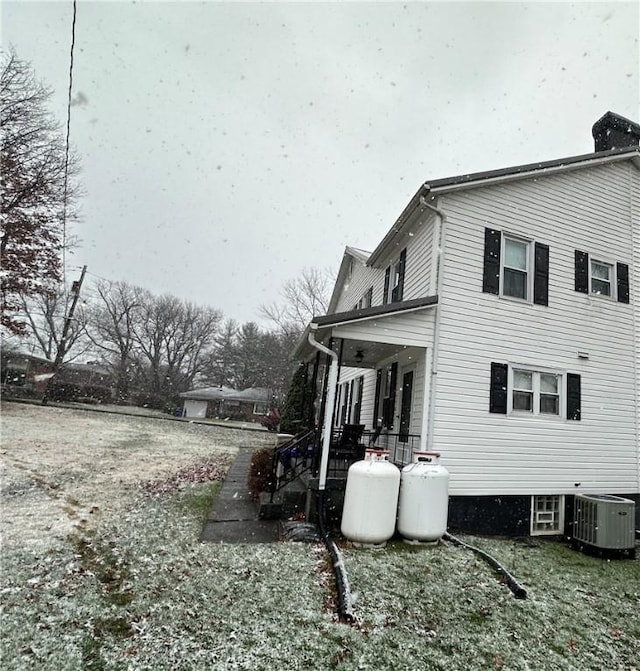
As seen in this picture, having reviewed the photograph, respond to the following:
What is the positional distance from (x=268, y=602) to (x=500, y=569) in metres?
2.98

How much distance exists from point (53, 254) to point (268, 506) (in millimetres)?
17576

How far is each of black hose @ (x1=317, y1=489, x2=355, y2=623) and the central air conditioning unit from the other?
4.44m

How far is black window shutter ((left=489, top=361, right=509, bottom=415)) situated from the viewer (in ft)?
23.8

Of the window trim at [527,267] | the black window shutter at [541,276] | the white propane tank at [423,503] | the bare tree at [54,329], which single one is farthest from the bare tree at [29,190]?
the bare tree at [54,329]

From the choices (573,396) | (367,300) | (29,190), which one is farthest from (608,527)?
(29,190)

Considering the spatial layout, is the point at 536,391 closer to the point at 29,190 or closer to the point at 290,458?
the point at 290,458

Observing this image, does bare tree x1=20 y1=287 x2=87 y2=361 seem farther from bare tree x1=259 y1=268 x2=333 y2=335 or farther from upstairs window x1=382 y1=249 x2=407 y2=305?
upstairs window x1=382 y1=249 x2=407 y2=305

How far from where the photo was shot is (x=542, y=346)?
25.5 feet

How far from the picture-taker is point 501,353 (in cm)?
748

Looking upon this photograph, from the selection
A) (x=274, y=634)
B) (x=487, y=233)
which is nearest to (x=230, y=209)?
(x=487, y=233)

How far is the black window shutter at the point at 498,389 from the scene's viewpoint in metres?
7.27

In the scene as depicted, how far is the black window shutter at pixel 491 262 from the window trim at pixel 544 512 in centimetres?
397

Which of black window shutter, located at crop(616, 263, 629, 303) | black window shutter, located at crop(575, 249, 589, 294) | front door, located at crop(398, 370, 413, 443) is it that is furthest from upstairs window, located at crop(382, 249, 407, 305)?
black window shutter, located at crop(616, 263, 629, 303)

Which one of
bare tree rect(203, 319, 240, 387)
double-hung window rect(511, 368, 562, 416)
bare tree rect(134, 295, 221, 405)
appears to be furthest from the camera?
bare tree rect(203, 319, 240, 387)
